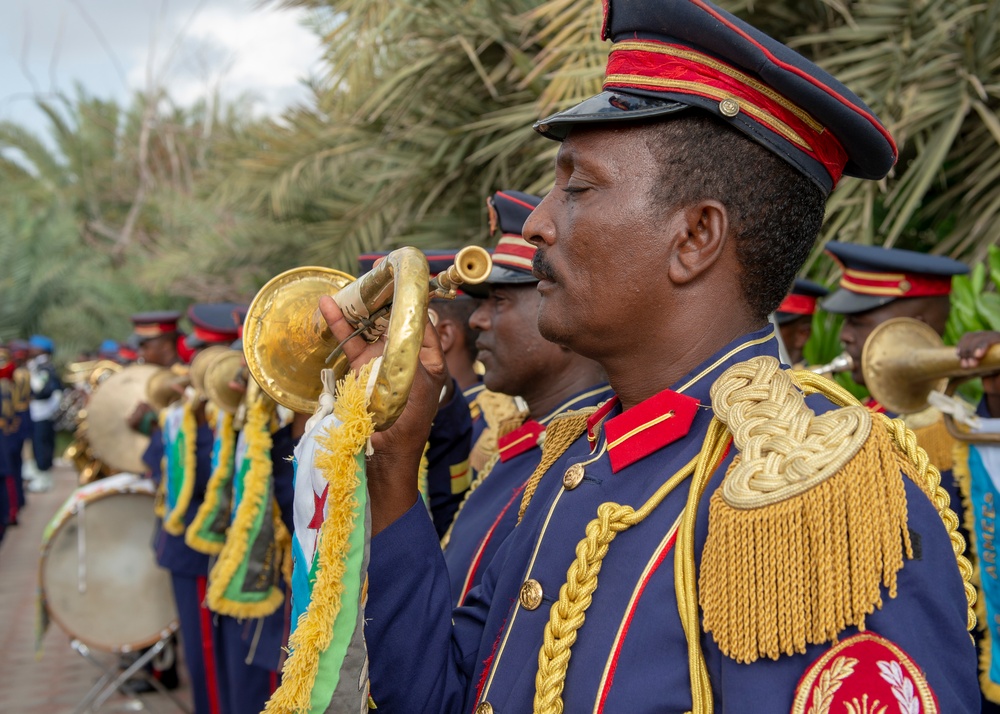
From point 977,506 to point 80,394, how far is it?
1409 cm

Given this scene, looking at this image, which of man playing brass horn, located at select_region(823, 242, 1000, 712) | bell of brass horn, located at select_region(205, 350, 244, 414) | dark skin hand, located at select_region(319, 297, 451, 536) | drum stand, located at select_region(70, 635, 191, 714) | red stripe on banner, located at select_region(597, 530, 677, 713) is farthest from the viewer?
drum stand, located at select_region(70, 635, 191, 714)

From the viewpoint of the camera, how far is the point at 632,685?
1243 mm

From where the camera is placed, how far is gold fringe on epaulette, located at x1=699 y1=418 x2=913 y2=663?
109cm

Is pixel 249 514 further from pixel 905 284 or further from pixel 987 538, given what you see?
pixel 905 284

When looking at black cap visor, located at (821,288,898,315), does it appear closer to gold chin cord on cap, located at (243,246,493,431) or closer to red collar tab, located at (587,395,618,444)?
red collar tab, located at (587,395,618,444)

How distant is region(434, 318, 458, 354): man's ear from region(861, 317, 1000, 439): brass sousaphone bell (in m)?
1.75

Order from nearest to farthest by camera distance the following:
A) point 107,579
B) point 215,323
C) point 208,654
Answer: point 208,654 → point 215,323 → point 107,579

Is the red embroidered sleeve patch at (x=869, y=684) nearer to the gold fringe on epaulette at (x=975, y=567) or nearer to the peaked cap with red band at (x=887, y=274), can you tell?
the gold fringe on epaulette at (x=975, y=567)

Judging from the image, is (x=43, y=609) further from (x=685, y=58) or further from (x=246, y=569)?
(x=685, y=58)

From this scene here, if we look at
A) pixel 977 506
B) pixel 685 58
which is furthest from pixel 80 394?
pixel 685 58

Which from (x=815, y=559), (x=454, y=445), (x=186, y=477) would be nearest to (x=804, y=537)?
(x=815, y=559)

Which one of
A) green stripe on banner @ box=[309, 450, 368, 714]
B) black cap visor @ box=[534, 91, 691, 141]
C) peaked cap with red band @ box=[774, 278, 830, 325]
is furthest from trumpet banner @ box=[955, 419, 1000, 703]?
green stripe on banner @ box=[309, 450, 368, 714]

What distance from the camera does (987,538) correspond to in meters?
3.16

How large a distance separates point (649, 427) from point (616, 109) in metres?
0.49
